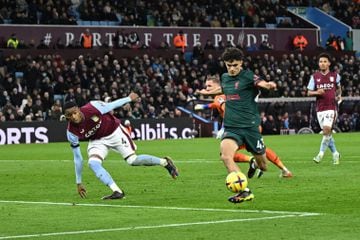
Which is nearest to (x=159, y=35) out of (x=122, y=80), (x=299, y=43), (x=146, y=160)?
(x=122, y=80)

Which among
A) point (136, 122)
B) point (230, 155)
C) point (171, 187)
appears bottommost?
point (136, 122)

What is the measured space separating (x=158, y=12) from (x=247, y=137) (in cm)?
4117

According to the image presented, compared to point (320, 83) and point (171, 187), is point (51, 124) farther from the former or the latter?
point (171, 187)

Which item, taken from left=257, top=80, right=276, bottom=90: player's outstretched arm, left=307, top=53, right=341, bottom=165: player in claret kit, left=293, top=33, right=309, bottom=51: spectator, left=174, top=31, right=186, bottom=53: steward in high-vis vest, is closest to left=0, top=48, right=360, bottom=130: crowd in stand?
left=174, top=31, right=186, bottom=53: steward in high-vis vest

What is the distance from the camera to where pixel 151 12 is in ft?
180

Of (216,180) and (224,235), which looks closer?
(224,235)

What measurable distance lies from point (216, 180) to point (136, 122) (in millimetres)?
24084

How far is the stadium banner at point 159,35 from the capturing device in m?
49.8

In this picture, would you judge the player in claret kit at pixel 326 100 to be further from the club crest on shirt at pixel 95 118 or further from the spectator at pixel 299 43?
the spectator at pixel 299 43

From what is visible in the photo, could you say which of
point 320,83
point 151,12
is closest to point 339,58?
point 151,12

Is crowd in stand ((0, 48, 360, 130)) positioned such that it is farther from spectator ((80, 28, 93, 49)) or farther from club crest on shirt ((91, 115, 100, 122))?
club crest on shirt ((91, 115, 100, 122))

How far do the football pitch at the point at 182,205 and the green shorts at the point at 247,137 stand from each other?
826 mm

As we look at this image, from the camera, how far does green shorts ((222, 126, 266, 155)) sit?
1422cm

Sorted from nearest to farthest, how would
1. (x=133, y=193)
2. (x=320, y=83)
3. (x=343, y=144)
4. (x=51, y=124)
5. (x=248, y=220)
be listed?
(x=248, y=220), (x=133, y=193), (x=320, y=83), (x=343, y=144), (x=51, y=124)
